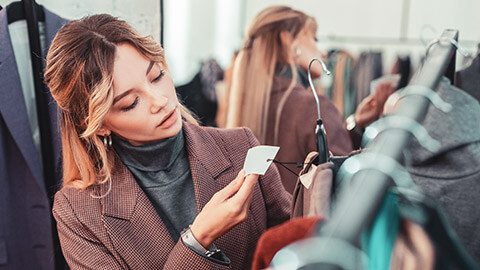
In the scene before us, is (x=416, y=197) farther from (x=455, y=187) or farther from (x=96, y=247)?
(x=96, y=247)

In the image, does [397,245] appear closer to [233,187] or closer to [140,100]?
[233,187]

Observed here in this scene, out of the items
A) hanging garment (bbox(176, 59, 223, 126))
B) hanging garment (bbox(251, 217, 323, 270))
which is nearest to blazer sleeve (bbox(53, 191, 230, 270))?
hanging garment (bbox(251, 217, 323, 270))

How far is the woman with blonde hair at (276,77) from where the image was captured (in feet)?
5.70

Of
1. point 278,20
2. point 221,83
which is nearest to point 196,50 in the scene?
point 221,83

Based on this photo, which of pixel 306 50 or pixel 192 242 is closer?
pixel 192 242

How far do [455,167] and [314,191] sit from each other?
0.20 meters

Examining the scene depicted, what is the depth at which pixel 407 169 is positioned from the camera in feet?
2.31

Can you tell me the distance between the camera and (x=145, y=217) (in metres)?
1.17

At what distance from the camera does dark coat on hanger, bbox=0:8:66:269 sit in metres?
1.41

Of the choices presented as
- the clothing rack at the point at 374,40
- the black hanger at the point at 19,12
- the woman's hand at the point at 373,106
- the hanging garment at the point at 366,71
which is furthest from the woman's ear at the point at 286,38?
the clothing rack at the point at 374,40

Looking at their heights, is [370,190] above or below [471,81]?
above

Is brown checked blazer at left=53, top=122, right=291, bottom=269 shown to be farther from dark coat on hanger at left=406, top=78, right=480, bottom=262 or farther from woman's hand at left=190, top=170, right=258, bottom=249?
dark coat on hanger at left=406, top=78, right=480, bottom=262

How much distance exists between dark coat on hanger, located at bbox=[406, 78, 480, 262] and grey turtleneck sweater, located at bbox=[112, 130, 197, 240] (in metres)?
0.66

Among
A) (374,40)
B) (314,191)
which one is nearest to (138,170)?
(314,191)
